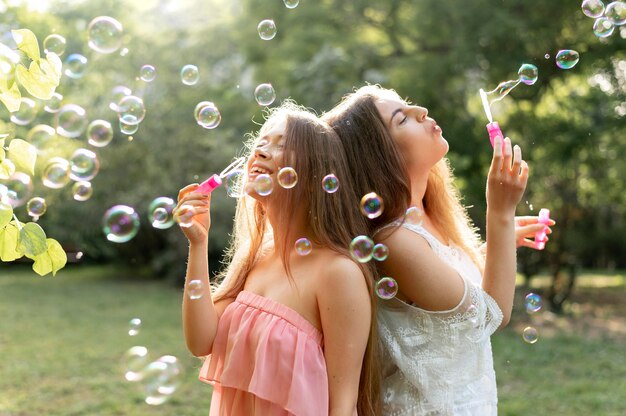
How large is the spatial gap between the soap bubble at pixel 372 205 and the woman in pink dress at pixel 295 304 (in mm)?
22

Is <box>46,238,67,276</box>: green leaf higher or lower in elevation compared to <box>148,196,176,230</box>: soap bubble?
lower

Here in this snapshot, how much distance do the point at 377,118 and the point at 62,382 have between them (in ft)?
17.1

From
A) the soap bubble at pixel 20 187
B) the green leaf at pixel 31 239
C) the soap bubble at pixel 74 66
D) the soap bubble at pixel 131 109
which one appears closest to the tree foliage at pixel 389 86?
the soap bubble at pixel 74 66

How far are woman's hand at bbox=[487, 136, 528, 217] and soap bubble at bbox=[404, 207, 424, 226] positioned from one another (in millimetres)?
191

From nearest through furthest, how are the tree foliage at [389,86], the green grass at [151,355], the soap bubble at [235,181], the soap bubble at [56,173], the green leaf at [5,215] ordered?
the green leaf at [5,215]
the soap bubble at [235,181]
the soap bubble at [56,173]
the green grass at [151,355]
the tree foliage at [389,86]

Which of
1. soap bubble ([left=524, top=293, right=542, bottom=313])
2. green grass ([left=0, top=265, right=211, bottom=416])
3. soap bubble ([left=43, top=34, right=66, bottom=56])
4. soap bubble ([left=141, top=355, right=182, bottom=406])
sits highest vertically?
soap bubble ([left=43, top=34, right=66, bottom=56])

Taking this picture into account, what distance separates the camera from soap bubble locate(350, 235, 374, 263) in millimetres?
1889

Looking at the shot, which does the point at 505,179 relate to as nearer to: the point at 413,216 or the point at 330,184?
the point at 413,216

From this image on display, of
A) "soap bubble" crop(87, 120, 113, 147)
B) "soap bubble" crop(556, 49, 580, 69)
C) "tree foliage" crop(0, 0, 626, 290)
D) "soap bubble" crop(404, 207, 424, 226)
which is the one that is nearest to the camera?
"soap bubble" crop(404, 207, 424, 226)

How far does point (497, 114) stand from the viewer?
11.6m

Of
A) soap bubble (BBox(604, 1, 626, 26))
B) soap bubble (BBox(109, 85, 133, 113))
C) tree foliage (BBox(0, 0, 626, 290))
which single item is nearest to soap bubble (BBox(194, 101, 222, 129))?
soap bubble (BBox(109, 85, 133, 113))

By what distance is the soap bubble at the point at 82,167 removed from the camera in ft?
8.88

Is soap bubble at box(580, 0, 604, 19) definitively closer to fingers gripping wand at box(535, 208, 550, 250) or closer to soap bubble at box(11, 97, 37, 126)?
fingers gripping wand at box(535, 208, 550, 250)

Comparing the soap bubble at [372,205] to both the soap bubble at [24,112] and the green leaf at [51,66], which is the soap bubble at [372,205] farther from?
the soap bubble at [24,112]
